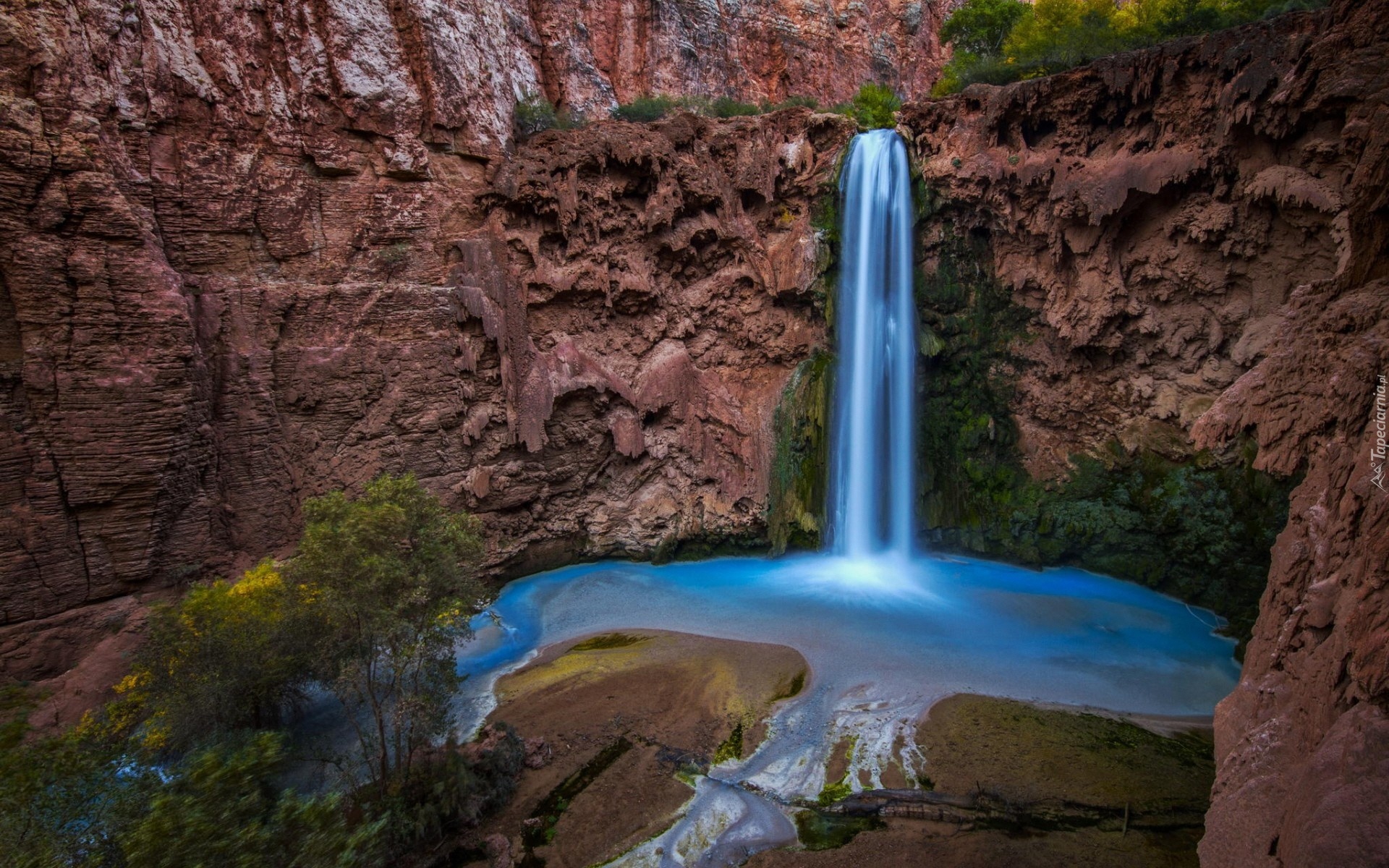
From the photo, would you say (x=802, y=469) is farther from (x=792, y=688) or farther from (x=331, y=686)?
(x=331, y=686)

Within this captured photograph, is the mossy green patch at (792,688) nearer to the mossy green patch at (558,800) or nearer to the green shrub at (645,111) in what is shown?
the mossy green patch at (558,800)

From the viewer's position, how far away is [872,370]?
1972 centimetres

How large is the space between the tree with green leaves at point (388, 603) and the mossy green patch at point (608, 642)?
15.3ft

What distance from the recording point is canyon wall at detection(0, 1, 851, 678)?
11312mm

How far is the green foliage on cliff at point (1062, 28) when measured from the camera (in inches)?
738

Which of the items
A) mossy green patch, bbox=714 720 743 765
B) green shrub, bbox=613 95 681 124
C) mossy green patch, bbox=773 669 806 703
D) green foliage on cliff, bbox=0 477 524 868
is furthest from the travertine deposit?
mossy green patch, bbox=773 669 806 703

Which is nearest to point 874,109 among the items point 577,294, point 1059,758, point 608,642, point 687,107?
point 687,107

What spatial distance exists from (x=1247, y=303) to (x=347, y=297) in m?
20.3

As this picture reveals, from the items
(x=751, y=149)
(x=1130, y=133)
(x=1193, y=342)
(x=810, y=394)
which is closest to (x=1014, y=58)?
(x=1130, y=133)

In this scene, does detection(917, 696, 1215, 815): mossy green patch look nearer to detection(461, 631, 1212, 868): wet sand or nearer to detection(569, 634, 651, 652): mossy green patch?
detection(461, 631, 1212, 868): wet sand

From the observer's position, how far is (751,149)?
19797mm

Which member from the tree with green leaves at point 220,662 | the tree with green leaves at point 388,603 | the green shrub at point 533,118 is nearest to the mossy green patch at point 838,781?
the tree with green leaves at point 388,603

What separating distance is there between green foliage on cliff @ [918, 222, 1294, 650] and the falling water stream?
0.61 m

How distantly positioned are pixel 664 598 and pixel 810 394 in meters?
7.16
